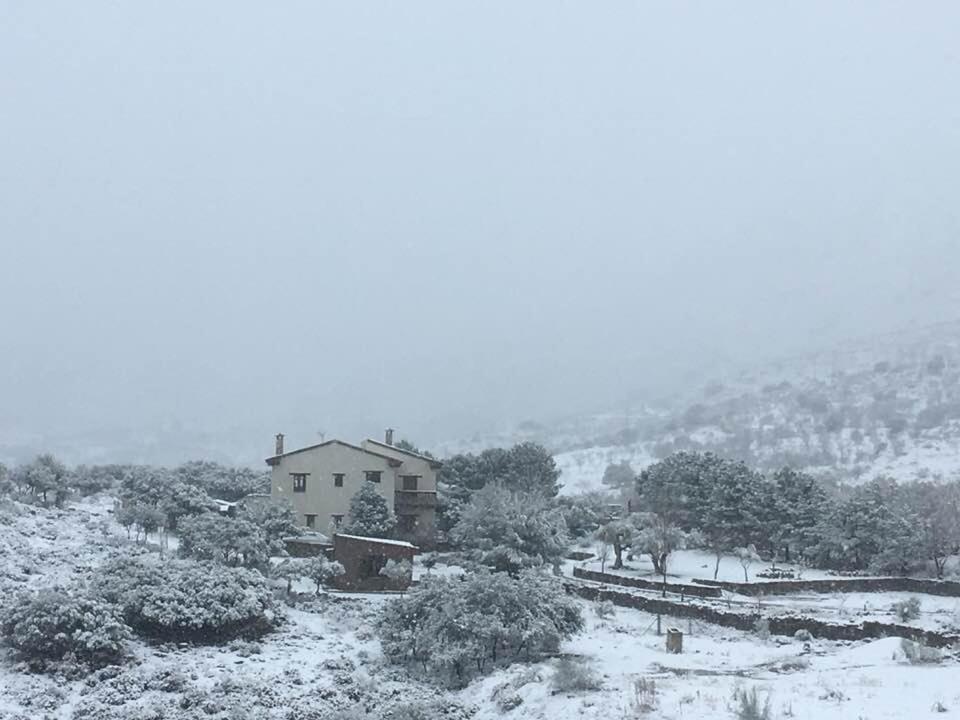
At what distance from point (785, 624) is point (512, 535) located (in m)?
11.0

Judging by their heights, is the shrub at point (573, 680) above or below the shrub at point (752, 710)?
below

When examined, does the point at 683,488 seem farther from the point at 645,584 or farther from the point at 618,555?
the point at 645,584

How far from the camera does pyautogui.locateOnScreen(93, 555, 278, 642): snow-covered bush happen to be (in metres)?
24.6

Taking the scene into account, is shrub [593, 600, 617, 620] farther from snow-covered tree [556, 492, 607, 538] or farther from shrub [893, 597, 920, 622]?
snow-covered tree [556, 492, 607, 538]

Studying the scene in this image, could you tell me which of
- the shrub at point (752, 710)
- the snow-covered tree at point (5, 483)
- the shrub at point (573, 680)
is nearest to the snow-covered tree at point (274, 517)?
the snow-covered tree at point (5, 483)

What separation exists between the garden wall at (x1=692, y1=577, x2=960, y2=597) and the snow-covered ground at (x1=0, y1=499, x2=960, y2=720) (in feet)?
32.9

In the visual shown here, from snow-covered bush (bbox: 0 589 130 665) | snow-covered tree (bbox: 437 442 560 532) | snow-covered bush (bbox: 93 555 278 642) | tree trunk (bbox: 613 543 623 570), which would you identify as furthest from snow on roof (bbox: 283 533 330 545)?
snow-covered bush (bbox: 0 589 130 665)

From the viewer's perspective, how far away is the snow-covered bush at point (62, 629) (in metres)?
21.6

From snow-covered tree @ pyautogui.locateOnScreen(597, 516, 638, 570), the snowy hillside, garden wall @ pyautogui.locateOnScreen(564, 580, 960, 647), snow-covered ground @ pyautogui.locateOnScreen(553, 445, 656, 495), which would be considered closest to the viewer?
garden wall @ pyautogui.locateOnScreen(564, 580, 960, 647)

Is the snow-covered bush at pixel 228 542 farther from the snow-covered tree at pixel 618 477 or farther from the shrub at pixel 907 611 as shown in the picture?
the snow-covered tree at pixel 618 477

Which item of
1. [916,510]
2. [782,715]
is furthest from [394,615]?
[916,510]

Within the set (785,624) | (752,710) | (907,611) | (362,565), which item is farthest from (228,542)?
(907,611)

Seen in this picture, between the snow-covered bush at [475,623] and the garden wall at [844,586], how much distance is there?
1484cm

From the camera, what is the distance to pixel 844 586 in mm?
39781
